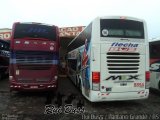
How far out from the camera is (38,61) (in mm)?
13156

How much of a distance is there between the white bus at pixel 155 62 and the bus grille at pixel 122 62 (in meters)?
3.48

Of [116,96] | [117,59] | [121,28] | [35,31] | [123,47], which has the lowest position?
[116,96]

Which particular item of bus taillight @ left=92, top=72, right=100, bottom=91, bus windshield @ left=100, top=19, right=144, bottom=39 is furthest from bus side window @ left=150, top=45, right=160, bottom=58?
bus taillight @ left=92, top=72, right=100, bottom=91

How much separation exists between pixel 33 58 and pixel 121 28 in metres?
4.94

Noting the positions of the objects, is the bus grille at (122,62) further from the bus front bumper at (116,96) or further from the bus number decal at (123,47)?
the bus front bumper at (116,96)

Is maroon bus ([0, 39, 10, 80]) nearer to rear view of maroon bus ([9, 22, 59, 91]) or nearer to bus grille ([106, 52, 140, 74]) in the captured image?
rear view of maroon bus ([9, 22, 59, 91])

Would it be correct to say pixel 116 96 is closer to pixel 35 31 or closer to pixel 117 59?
pixel 117 59

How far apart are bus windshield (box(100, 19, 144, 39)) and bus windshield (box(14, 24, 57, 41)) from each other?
160 inches

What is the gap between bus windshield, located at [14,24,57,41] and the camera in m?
13.1

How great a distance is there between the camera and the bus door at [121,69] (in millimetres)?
Result: 10016

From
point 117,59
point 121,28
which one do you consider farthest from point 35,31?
point 117,59

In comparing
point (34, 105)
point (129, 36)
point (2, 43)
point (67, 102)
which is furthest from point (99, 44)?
point (2, 43)

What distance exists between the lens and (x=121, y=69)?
10242 millimetres

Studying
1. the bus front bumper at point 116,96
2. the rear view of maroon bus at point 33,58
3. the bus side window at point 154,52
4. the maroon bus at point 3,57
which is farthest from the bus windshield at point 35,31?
the maroon bus at point 3,57
